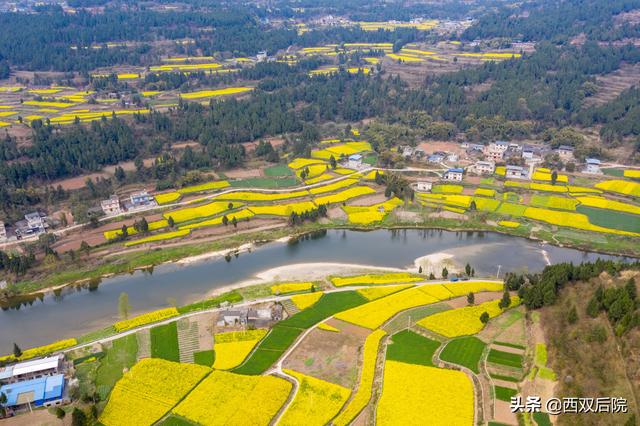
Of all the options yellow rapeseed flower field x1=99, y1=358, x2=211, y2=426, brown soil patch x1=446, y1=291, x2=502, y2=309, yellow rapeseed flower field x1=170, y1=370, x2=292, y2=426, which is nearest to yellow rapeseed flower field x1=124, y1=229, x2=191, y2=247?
yellow rapeseed flower field x1=99, y1=358, x2=211, y2=426

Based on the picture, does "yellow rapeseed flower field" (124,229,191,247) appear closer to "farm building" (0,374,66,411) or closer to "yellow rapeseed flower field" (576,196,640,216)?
"farm building" (0,374,66,411)

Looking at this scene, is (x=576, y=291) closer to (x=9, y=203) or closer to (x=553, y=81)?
(x=9, y=203)

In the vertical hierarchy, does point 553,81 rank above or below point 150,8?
below

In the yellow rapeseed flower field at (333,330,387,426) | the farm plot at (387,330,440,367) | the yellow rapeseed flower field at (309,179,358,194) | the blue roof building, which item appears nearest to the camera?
the yellow rapeseed flower field at (333,330,387,426)

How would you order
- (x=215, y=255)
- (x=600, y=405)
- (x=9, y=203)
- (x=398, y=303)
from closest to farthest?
(x=600, y=405), (x=398, y=303), (x=215, y=255), (x=9, y=203)

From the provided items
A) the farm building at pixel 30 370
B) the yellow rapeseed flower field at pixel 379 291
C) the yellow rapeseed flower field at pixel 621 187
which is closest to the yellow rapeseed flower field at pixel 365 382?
the yellow rapeseed flower field at pixel 379 291

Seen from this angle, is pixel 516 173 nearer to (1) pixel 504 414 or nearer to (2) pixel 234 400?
(1) pixel 504 414

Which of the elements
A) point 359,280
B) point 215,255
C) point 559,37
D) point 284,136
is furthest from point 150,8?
point 359,280
